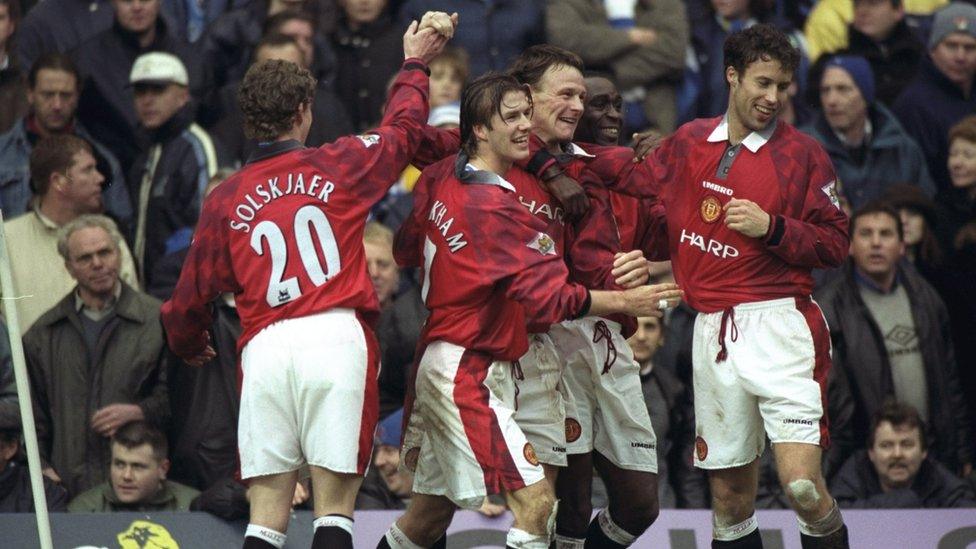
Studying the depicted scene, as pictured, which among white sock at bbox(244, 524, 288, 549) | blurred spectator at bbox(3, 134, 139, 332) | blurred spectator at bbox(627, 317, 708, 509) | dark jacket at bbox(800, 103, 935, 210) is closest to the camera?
white sock at bbox(244, 524, 288, 549)

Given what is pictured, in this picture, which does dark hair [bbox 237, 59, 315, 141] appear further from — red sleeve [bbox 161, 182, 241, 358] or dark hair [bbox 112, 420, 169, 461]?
dark hair [bbox 112, 420, 169, 461]

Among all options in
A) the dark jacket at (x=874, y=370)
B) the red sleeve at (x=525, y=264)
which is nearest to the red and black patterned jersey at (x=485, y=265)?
the red sleeve at (x=525, y=264)

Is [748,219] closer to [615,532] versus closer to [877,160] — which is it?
[615,532]

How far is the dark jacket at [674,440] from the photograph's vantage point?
34.9 feet

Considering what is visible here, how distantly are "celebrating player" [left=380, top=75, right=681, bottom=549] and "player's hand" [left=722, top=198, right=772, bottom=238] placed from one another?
43cm

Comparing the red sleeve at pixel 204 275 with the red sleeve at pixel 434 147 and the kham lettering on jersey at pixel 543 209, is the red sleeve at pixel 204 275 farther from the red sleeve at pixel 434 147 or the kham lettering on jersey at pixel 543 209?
the kham lettering on jersey at pixel 543 209

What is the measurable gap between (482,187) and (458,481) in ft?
Result: 4.02

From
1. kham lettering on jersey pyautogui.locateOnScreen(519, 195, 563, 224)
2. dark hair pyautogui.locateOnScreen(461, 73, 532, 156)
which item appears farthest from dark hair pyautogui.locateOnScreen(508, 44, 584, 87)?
kham lettering on jersey pyautogui.locateOnScreen(519, 195, 563, 224)

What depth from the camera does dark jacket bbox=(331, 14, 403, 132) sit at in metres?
12.4

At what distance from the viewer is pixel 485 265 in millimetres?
7953

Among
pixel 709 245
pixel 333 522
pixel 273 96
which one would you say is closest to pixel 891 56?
pixel 709 245

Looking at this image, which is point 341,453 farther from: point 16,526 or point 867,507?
point 867,507

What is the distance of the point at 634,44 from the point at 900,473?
11.4ft

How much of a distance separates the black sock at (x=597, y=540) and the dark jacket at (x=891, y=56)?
5.22m
